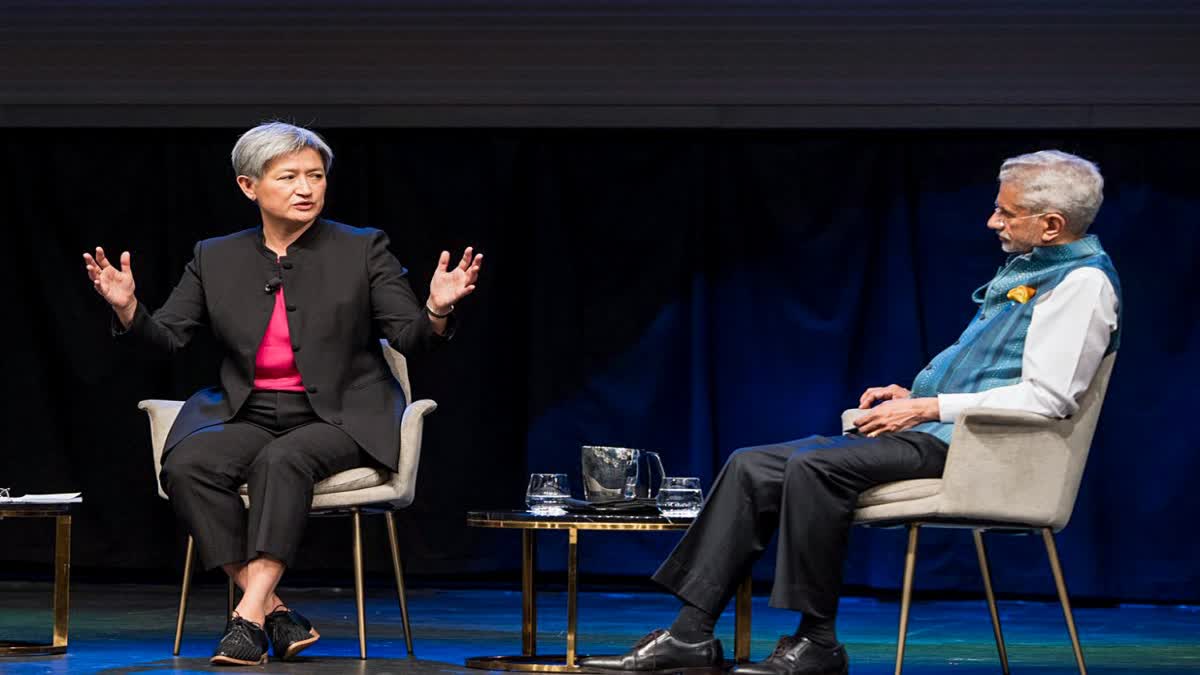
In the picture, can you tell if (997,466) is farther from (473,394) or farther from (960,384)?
(473,394)

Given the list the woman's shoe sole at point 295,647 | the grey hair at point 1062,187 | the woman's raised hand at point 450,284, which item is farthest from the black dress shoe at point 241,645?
the grey hair at point 1062,187

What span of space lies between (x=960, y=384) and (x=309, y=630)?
1.70m

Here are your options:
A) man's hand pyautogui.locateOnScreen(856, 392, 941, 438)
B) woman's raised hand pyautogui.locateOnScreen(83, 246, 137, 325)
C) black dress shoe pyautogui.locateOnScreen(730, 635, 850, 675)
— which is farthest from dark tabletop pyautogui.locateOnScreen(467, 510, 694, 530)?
woman's raised hand pyautogui.locateOnScreen(83, 246, 137, 325)

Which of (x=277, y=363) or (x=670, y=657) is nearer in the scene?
(x=670, y=657)

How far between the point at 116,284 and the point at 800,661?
1.93m

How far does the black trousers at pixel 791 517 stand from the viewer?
3.54 meters

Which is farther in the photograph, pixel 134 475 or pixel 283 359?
pixel 134 475

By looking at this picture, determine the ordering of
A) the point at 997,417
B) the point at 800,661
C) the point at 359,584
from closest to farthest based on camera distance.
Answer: the point at 800,661, the point at 997,417, the point at 359,584

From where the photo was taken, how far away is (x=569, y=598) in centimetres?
360

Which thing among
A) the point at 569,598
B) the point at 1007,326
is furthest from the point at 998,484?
the point at 569,598

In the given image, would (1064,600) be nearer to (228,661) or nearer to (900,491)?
(900,491)

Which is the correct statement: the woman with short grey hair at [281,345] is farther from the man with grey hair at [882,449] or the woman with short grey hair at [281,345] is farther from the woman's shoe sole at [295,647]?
the man with grey hair at [882,449]

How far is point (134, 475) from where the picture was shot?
7.07 m
